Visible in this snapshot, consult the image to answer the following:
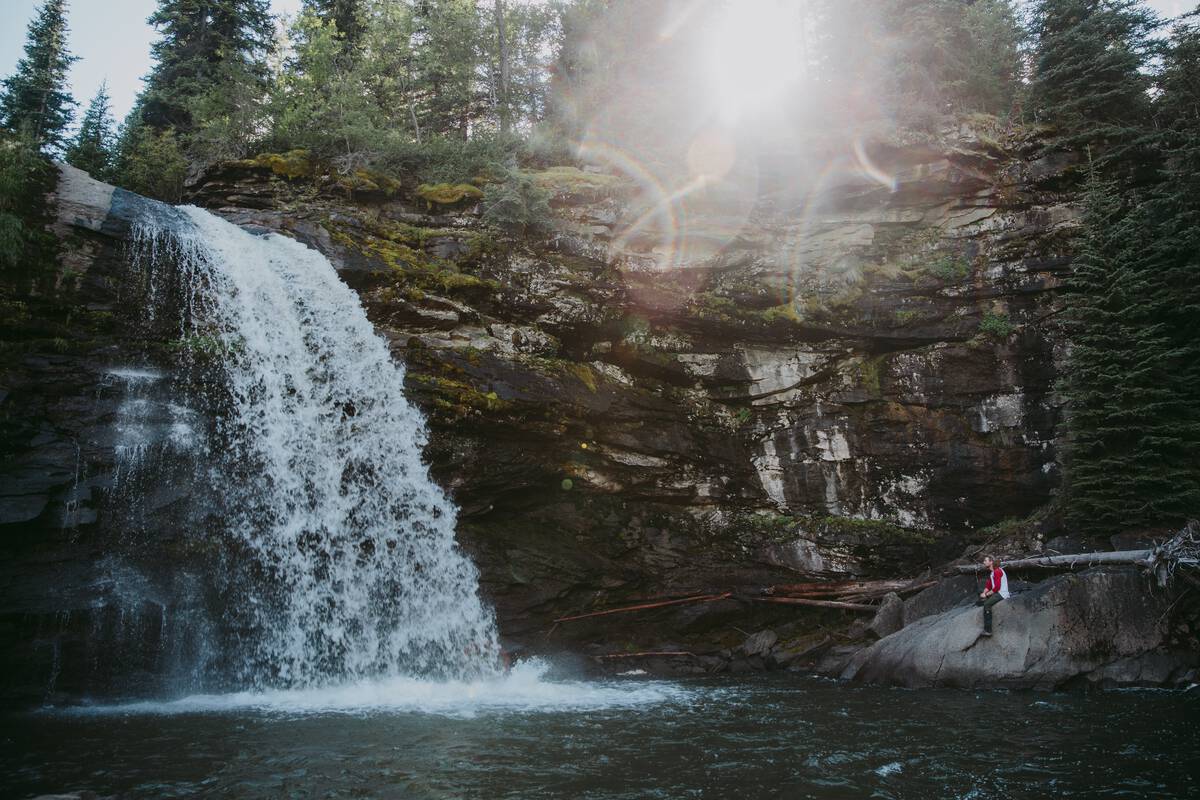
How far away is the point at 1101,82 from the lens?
1795cm

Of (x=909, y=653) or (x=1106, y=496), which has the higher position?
(x=1106, y=496)

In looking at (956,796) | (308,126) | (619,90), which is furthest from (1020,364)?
(308,126)

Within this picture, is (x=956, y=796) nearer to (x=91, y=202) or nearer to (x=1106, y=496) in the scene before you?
(x=1106, y=496)

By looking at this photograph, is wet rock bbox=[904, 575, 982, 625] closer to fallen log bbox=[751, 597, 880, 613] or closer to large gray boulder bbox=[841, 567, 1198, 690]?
fallen log bbox=[751, 597, 880, 613]

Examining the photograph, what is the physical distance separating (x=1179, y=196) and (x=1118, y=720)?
13.1 m

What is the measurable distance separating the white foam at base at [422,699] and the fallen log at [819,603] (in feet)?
14.9

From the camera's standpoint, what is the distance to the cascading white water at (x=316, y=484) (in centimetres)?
1271

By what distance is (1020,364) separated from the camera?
1750 centimetres

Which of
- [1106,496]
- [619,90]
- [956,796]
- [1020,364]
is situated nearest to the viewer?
[956,796]

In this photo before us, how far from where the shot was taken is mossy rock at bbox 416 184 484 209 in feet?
62.0

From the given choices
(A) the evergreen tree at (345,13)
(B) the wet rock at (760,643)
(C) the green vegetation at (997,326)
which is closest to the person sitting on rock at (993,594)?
(B) the wet rock at (760,643)

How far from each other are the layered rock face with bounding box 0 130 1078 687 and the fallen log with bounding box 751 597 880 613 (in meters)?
0.43

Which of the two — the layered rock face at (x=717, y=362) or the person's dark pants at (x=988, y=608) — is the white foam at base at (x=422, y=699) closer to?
the layered rock face at (x=717, y=362)

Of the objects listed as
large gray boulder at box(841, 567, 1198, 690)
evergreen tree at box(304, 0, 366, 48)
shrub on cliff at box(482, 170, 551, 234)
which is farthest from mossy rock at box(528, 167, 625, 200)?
evergreen tree at box(304, 0, 366, 48)
